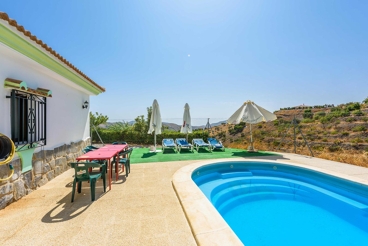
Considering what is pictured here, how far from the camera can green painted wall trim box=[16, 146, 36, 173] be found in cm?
383

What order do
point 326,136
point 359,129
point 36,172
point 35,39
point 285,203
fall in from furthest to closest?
point 326,136, point 359,129, point 285,203, point 36,172, point 35,39

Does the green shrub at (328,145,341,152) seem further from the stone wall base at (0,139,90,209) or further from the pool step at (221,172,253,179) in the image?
the stone wall base at (0,139,90,209)

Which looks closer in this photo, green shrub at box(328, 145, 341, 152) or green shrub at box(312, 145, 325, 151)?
green shrub at box(328, 145, 341, 152)

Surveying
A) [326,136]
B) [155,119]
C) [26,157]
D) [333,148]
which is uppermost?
[155,119]

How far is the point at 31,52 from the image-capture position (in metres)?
3.78

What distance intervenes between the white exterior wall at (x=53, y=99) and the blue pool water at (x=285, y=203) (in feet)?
16.6

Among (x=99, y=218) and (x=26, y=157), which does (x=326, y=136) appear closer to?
(x=99, y=218)

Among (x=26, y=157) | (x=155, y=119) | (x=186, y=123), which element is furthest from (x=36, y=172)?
(x=186, y=123)

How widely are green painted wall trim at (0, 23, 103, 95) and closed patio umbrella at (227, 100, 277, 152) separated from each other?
27.5ft

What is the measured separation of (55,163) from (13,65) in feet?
10.2

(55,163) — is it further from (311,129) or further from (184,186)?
(311,129)

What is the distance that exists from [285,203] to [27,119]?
301 inches

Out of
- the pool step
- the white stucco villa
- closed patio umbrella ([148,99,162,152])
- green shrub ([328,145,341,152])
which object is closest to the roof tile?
the white stucco villa

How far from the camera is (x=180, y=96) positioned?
1934cm
